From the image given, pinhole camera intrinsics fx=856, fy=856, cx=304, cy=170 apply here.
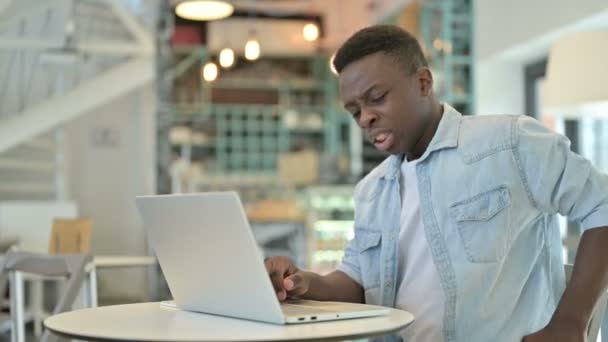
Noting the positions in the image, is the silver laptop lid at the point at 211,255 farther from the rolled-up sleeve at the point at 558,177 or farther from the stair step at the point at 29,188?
the stair step at the point at 29,188

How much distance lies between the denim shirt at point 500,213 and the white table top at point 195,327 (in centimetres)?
22

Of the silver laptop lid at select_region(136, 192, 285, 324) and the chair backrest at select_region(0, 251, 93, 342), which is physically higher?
the silver laptop lid at select_region(136, 192, 285, 324)

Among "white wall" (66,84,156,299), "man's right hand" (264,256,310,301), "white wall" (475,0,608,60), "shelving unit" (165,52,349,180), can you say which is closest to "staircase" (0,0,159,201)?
"white wall" (66,84,156,299)

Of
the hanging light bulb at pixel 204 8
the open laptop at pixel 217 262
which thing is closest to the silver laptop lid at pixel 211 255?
the open laptop at pixel 217 262

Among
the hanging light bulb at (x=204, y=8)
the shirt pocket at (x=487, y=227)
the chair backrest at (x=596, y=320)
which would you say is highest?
the hanging light bulb at (x=204, y=8)

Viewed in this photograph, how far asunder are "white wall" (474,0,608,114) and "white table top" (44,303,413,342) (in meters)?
4.32

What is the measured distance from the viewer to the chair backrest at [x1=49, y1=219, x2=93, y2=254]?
15.7 feet

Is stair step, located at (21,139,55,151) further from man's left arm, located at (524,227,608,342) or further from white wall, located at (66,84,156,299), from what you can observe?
man's left arm, located at (524,227,608,342)

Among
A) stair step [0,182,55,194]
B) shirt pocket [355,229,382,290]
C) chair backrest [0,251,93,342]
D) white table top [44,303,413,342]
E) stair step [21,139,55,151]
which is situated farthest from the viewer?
stair step [21,139,55,151]

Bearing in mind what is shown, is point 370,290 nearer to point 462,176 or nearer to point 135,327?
point 462,176

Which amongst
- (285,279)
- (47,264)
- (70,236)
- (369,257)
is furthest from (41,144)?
(285,279)

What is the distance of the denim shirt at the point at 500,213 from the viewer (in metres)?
1.67

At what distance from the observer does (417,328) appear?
1.79 m

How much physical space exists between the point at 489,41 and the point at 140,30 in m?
3.13
